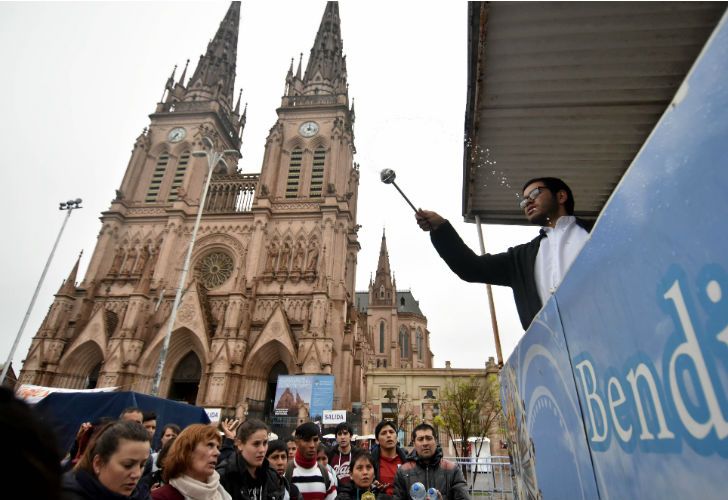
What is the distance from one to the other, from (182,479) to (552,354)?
2433mm

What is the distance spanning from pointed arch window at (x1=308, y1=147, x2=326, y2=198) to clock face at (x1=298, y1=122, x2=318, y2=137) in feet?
4.69

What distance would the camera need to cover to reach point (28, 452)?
0.60 metres

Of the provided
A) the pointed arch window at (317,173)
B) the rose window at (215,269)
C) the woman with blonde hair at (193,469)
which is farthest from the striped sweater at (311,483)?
the pointed arch window at (317,173)

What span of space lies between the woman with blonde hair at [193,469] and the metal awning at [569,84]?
2.96 m

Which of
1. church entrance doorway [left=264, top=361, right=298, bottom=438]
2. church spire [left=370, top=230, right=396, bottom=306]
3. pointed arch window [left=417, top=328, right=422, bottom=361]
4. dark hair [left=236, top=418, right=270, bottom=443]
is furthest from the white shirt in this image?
pointed arch window [left=417, top=328, right=422, bottom=361]

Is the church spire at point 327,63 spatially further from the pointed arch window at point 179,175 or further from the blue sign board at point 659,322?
the blue sign board at point 659,322

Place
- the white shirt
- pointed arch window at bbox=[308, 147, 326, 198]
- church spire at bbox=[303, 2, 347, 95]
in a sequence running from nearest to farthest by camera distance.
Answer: the white shirt
pointed arch window at bbox=[308, 147, 326, 198]
church spire at bbox=[303, 2, 347, 95]

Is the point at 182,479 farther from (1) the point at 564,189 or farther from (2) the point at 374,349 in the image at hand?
(2) the point at 374,349

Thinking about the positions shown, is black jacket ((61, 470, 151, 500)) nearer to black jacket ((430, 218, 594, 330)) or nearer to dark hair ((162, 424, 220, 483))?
dark hair ((162, 424, 220, 483))

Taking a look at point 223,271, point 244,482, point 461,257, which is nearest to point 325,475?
point 244,482

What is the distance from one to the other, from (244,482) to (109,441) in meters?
1.33

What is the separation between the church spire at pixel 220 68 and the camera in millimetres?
34812

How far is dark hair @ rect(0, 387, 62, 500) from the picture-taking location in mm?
579

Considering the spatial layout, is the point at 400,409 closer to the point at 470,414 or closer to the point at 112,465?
the point at 470,414
